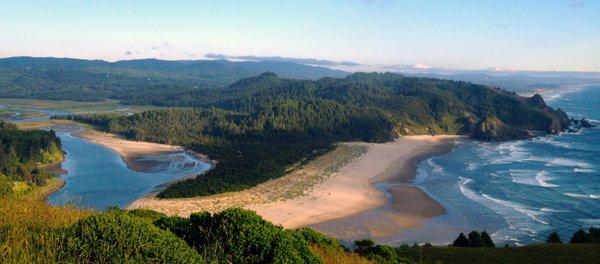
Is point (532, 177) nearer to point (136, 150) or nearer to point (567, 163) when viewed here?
point (567, 163)

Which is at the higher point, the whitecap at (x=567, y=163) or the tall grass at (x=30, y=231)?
the tall grass at (x=30, y=231)

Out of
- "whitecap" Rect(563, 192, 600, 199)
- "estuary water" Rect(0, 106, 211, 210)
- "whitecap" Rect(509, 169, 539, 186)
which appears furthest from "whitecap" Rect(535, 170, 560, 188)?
"estuary water" Rect(0, 106, 211, 210)

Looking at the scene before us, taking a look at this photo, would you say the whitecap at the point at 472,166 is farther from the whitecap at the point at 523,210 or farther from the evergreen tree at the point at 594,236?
the evergreen tree at the point at 594,236

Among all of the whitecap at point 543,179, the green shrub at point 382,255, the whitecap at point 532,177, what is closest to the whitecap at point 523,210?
the whitecap at point 532,177

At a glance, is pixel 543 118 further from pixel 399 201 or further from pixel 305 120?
pixel 399 201

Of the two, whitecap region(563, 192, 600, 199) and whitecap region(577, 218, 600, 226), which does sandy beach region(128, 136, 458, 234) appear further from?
whitecap region(563, 192, 600, 199)
